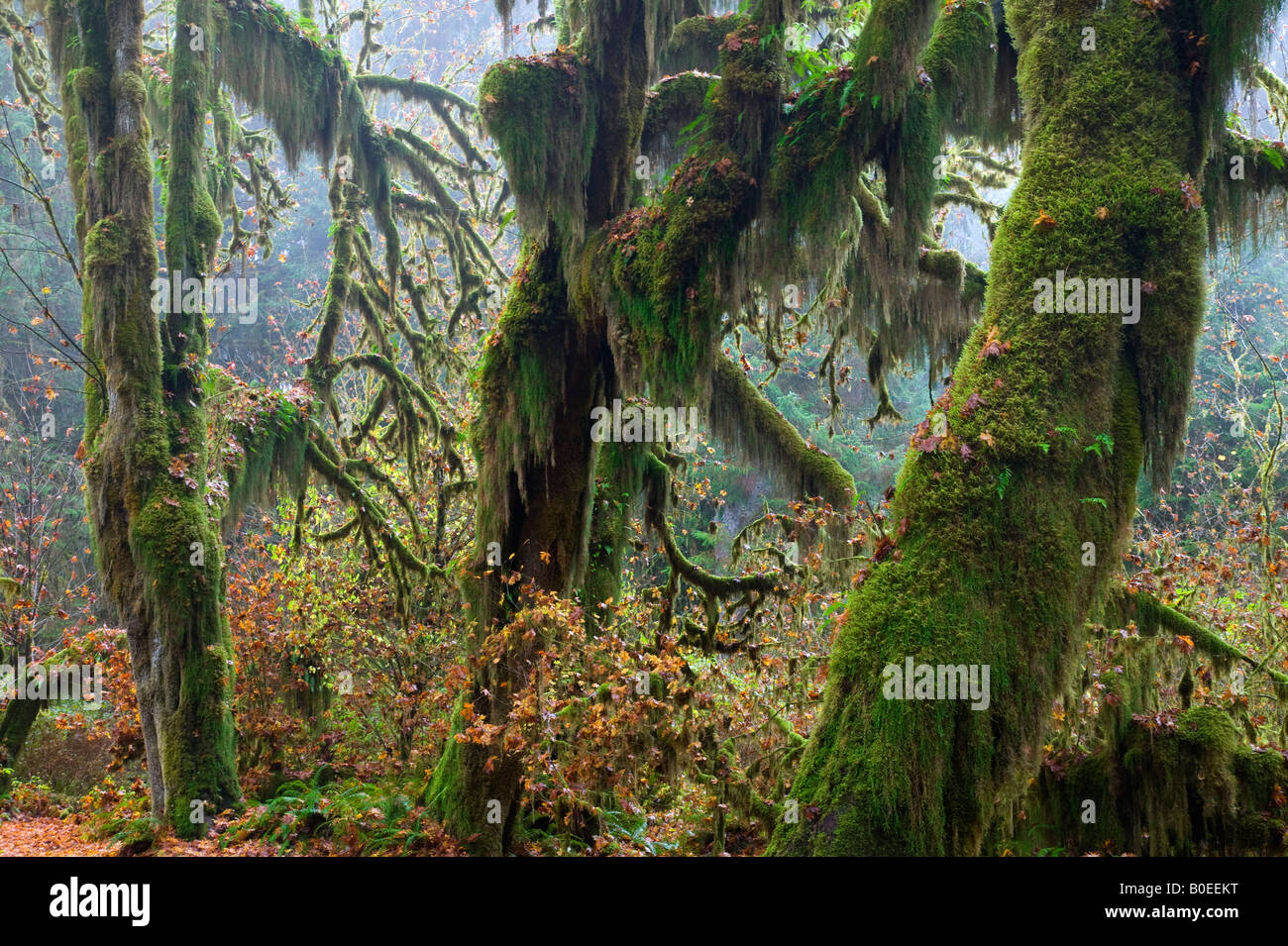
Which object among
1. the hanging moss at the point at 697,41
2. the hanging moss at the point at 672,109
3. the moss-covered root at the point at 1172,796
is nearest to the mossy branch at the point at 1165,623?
the moss-covered root at the point at 1172,796

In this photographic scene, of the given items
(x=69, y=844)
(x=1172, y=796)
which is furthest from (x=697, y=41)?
(x=69, y=844)

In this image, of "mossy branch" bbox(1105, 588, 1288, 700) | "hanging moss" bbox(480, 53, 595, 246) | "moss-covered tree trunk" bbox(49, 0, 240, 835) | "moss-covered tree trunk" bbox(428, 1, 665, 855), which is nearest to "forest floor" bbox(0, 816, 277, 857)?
"moss-covered tree trunk" bbox(49, 0, 240, 835)

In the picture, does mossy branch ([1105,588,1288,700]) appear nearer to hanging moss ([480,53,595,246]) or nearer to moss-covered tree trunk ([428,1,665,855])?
moss-covered tree trunk ([428,1,665,855])

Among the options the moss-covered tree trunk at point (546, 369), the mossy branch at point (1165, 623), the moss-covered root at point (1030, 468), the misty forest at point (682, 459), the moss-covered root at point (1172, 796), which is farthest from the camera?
the moss-covered tree trunk at point (546, 369)

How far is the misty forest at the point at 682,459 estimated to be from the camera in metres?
4.75

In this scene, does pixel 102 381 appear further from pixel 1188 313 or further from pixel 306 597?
pixel 1188 313

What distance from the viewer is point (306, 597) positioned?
12.0 m

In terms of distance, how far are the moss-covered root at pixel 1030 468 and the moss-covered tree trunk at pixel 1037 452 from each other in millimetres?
10

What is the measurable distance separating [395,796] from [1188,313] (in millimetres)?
7252

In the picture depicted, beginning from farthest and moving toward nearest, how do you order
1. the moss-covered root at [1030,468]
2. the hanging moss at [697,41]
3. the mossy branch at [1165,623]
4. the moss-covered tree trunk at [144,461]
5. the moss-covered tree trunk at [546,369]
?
the hanging moss at [697,41] → the moss-covered tree trunk at [144,461] → the moss-covered tree trunk at [546,369] → the mossy branch at [1165,623] → the moss-covered root at [1030,468]

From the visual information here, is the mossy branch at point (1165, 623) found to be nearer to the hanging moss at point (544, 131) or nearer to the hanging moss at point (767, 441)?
the hanging moss at point (767, 441)

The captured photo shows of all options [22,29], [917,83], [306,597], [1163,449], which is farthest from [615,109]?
[306,597]

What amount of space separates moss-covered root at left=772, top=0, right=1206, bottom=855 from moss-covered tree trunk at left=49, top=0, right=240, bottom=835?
5.67 m

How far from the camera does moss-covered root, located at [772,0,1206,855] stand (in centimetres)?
443
